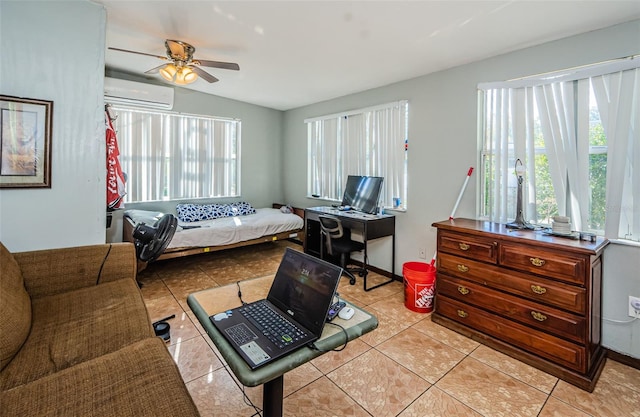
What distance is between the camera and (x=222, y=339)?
99cm

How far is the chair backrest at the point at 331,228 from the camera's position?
3336 millimetres

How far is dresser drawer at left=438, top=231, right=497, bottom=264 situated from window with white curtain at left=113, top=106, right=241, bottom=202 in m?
3.69

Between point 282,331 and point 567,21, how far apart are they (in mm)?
2758

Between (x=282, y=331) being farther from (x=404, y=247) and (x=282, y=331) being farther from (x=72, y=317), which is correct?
(x=404, y=247)

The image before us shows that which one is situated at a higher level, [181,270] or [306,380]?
[181,270]

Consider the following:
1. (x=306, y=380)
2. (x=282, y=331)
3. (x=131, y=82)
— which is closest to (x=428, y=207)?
(x=306, y=380)

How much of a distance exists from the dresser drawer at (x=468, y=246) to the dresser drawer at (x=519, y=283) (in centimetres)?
5

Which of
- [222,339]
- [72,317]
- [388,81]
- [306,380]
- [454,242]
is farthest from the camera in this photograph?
[388,81]

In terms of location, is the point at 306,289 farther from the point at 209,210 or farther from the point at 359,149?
the point at 209,210

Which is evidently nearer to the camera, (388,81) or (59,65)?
(59,65)

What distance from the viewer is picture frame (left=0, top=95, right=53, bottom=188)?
1878 mm

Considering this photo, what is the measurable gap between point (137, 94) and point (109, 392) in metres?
3.71

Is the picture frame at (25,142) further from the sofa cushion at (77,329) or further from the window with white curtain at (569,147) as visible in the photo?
the window with white curtain at (569,147)

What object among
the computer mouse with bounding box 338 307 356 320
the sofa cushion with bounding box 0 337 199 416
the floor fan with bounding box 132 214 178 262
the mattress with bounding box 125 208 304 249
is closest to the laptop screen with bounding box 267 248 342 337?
the computer mouse with bounding box 338 307 356 320
